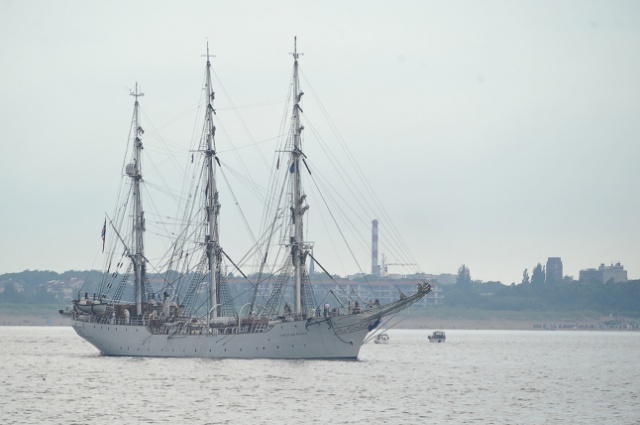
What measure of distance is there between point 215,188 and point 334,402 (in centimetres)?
5949

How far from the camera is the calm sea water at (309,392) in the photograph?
277 ft

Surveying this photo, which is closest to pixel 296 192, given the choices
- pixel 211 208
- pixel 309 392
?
pixel 211 208

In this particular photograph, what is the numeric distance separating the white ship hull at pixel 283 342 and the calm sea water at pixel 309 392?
198 centimetres

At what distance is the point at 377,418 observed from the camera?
273 ft

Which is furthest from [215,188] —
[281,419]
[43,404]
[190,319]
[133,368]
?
[281,419]

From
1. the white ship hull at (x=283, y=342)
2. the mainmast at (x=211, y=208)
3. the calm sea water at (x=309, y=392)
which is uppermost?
the mainmast at (x=211, y=208)

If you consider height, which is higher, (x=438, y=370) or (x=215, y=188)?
(x=215, y=188)

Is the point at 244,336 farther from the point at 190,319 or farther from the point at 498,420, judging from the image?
the point at 498,420

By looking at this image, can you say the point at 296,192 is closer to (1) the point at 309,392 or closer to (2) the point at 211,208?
(2) the point at 211,208

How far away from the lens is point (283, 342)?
13362 centimetres

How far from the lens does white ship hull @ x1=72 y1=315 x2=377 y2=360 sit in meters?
133

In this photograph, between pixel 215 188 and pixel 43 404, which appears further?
pixel 215 188

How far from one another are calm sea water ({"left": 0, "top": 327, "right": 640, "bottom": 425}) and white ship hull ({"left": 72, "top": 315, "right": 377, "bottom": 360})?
198 centimetres

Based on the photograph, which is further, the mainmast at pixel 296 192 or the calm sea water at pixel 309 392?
the mainmast at pixel 296 192
